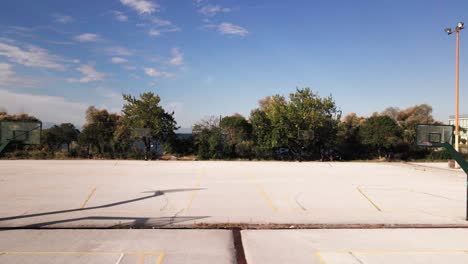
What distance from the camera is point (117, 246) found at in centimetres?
750

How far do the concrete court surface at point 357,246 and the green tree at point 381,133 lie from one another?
2203cm

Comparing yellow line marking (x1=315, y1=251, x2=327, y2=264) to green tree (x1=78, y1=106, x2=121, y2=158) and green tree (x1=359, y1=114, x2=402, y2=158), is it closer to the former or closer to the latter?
green tree (x1=78, y1=106, x2=121, y2=158)

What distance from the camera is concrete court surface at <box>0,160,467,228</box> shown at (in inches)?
381

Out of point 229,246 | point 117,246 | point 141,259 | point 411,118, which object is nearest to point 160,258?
point 141,259

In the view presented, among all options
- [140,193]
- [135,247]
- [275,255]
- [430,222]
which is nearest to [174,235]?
[135,247]

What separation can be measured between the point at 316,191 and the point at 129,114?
62.0 feet

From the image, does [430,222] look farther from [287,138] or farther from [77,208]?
[287,138]

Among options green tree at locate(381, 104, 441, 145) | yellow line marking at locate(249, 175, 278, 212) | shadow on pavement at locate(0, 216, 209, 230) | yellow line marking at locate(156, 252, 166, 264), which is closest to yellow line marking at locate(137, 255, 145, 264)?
yellow line marking at locate(156, 252, 166, 264)

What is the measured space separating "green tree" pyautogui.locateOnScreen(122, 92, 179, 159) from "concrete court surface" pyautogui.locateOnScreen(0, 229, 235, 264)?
1913 cm

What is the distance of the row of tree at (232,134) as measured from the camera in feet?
91.6

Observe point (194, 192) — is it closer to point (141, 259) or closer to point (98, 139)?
point (141, 259)

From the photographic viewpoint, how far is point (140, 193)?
1327 cm

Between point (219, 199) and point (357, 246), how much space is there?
568 centimetres

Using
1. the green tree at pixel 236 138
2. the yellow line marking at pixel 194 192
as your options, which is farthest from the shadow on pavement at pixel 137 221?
the green tree at pixel 236 138
